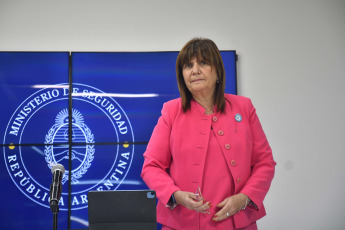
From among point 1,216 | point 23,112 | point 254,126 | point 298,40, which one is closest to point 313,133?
point 298,40

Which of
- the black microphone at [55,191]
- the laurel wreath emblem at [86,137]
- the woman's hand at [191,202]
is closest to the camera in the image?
the black microphone at [55,191]

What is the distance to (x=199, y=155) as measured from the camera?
1520mm

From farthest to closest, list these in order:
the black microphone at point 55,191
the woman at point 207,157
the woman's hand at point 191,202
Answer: the woman at point 207,157 < the woman's hand at point 191,202 < the black microphone at point 55,191

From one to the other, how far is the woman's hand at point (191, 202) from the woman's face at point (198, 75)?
53 cm

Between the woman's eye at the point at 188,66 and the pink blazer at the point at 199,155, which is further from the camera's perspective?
the woman's eye at the point at 188,66

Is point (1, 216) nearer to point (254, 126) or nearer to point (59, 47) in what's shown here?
point (59, 47)

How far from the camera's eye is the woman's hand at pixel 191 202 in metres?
1.36

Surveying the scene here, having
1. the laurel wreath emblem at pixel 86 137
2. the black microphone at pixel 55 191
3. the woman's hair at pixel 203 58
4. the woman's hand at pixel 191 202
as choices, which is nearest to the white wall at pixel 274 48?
the laurel wreath emblem at pixel 86 137

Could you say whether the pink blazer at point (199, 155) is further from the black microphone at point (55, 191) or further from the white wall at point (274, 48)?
the white wall at point (274, 48)

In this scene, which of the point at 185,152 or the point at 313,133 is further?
the point at 313,133

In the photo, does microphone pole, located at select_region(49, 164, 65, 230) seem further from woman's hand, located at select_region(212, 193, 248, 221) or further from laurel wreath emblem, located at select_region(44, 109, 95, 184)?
laurel wreath emblem, located at select_region(44, 109, 95, 184)

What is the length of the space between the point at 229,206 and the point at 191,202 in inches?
7.1

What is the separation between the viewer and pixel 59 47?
9.21 feet

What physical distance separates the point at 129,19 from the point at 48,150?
4.44ft
